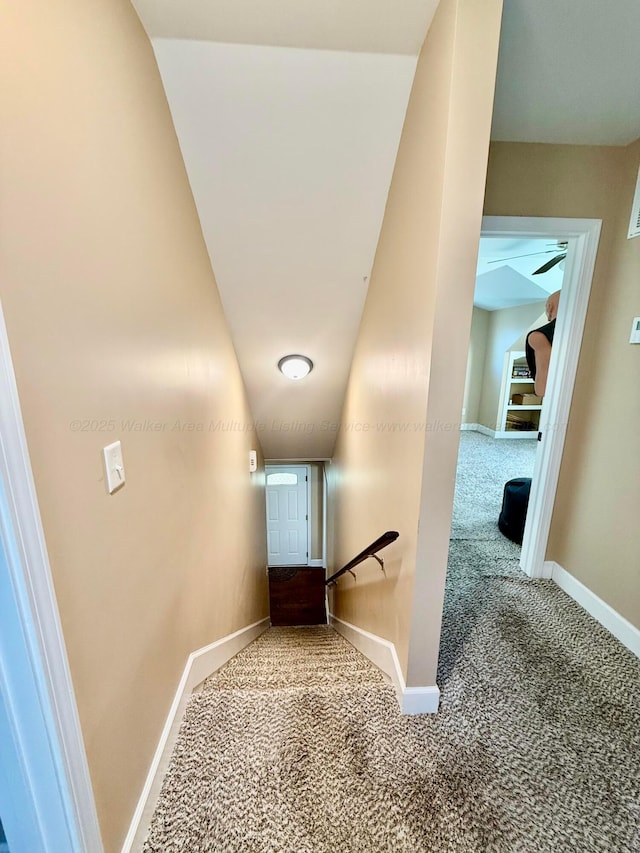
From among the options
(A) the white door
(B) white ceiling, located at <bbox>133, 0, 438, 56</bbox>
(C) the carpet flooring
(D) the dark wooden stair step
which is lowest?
(D) the dark wooden stair step

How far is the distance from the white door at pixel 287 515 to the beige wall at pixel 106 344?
3.59 metres

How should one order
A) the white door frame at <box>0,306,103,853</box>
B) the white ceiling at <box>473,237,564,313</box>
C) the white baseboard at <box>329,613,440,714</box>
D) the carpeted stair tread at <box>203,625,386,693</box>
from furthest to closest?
the white ceiling at <box>473,237,564,313</box>, the carpeted stair tread at <box>203,625,386,693</box>, the white baseboard at <box>329,613,440,714</box>, the white door frame at <box>0,306,103,853</box>

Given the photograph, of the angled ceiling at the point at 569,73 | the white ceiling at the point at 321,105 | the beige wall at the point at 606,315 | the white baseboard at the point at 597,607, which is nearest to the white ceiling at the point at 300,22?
the white ceiling at the point at 321,105

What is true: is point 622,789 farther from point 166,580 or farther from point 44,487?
point 44,487

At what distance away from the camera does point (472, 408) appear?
7.01m

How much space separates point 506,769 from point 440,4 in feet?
8.00

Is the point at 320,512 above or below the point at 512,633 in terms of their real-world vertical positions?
below

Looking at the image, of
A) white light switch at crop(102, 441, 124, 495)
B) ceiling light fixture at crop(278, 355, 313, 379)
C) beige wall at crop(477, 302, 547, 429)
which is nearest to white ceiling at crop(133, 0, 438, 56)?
white light switch at crop(102, 441, 124, 495)

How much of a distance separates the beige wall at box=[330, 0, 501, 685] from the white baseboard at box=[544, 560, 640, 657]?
3.78 ft

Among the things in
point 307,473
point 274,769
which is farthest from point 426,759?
point 307,473

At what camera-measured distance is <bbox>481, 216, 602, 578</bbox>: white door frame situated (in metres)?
1.76

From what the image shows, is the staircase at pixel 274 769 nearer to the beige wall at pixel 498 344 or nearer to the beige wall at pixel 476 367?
the beige wall at pixel 498 344

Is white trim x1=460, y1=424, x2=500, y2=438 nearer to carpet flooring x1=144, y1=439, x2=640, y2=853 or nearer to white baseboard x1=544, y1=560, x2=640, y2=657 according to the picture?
white baseboard x1=544, y1=560, x2=640, y2=657

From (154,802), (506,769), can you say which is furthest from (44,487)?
(506,769)
